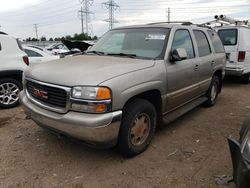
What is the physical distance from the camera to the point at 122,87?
3121 millimetres

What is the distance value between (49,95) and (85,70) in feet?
1.86

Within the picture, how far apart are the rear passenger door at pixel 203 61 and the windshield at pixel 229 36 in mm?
3598

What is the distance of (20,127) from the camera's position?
4.80 meters

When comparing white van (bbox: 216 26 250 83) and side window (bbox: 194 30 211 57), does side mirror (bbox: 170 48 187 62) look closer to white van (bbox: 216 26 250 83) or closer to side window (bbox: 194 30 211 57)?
side window (bbox: 194 30 211 57)

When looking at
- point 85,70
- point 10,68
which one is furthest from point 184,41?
point 10,68

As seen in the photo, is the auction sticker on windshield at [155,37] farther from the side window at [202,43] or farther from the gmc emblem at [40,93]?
the gmc emblem at [40,93]

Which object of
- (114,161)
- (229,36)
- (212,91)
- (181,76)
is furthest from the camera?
(229,36)

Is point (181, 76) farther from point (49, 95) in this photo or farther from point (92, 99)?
point (49, 95)

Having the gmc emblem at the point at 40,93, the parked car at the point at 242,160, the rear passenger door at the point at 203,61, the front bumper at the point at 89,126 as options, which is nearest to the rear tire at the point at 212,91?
the rear passenger door at the point at 203,61

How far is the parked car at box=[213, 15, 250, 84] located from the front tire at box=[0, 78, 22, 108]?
6.85 m

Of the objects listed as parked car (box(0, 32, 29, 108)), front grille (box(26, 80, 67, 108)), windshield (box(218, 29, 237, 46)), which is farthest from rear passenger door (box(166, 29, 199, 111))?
windshield (box(218, 29, 237, 46))

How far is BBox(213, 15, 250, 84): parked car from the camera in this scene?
863cm

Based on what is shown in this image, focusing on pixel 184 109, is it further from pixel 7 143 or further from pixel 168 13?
pixel 168 13

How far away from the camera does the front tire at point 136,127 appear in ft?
11.0
